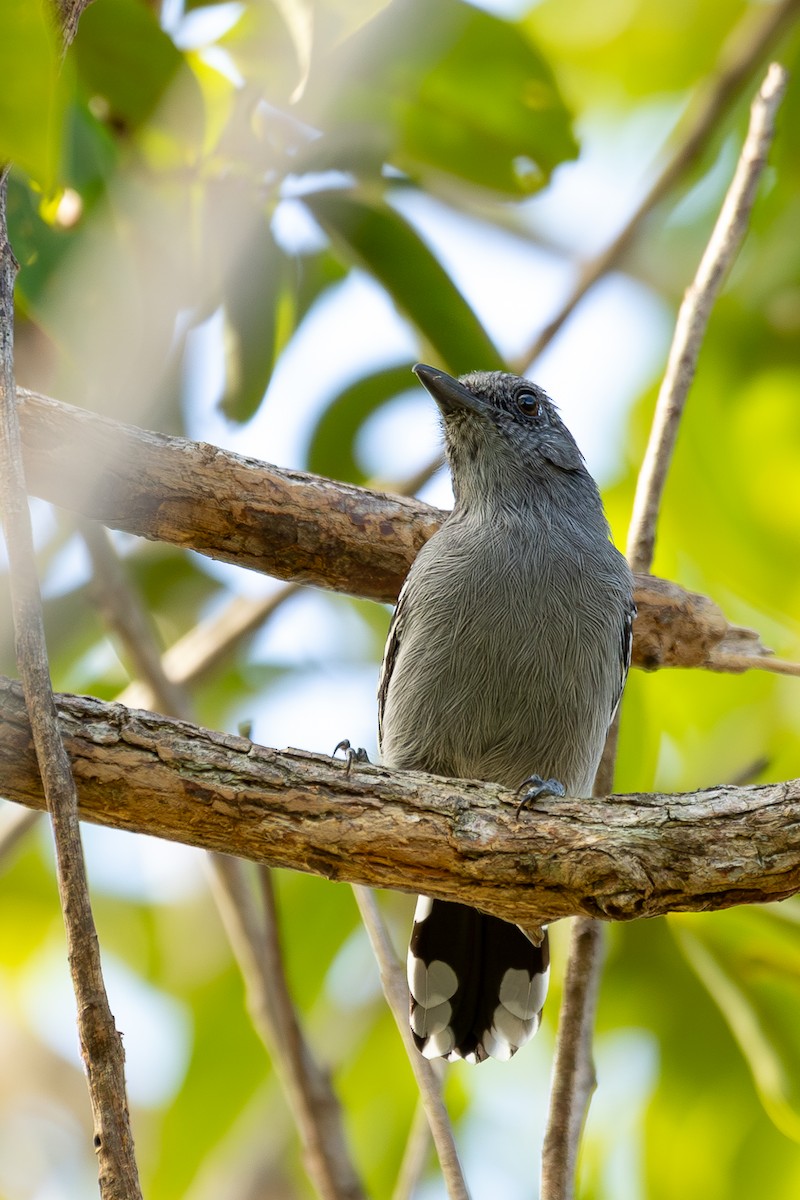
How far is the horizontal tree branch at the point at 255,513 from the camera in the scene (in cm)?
377

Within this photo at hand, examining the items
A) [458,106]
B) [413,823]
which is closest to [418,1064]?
[413,823]

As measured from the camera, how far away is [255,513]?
400 cm

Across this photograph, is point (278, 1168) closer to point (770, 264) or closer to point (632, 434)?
point (632, 434)

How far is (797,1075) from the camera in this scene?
4.16 m

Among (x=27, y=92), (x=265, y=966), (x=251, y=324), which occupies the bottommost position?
(x=27, y=92)

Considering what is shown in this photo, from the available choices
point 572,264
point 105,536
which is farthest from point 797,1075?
point 572,264

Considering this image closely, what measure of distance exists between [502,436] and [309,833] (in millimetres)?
2419

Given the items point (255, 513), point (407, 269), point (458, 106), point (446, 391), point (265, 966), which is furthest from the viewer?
point (458, 106)

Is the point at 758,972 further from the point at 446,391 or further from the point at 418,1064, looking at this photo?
the point at 446,391

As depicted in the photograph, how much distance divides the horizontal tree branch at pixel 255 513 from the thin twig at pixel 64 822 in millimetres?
1263

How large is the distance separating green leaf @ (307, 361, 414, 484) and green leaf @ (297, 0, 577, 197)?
0.82 meters

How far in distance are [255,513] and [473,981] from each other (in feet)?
6.23

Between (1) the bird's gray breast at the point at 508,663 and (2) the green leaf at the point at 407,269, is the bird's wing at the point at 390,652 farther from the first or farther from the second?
(2) the green leaf at the point at 407,269

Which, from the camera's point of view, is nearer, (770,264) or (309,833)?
(309,833)
